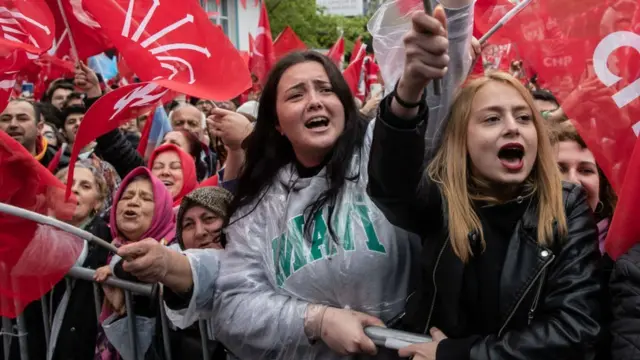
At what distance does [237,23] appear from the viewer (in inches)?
1185

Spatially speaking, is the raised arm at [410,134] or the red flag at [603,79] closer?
the raised arm at [410,134]

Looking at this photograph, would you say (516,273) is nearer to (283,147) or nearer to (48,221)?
(283,147)

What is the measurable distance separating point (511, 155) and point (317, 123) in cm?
66

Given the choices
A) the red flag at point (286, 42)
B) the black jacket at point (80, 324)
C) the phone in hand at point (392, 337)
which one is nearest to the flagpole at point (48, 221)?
the black jacket at point (80, 324)

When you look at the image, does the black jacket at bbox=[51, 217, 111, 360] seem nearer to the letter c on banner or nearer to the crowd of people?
the crowd of people

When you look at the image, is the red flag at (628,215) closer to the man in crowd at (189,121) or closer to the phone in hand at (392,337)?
the phone in hand at (392,337)

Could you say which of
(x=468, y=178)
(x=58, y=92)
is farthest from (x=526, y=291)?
(x=58, y=92)

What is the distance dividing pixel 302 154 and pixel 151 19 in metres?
1.36

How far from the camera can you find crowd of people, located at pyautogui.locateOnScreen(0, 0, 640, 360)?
6.56ft

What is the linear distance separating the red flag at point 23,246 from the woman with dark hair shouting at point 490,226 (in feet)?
5.58

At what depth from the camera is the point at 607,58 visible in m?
2.43

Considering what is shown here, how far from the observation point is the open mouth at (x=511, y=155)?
7.02 ft

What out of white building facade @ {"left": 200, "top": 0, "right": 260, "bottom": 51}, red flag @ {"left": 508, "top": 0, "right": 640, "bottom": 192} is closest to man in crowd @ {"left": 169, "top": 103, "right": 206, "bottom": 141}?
red flag @ {"left": 508, "top": 0, "right": 640, "bottom": 192}

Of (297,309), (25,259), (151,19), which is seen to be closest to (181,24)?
(151,19)
